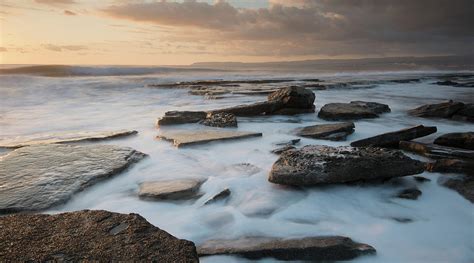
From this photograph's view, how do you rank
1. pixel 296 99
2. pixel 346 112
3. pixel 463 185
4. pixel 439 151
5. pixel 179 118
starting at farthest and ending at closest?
1. pixel 296 99
2. pixel 346 112
3. pixel 179 118
4. pixel 439 151
5. pixel 463 185

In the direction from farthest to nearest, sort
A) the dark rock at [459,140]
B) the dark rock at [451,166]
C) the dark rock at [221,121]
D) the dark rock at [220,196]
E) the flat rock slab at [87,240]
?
the dark rock at [221,121] → the dark rock at [459,140] → the dark rock at [451,166] → the dark rock at [220,196] → the flat rock slab at [87,240]

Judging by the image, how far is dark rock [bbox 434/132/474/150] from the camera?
4227 millimetres

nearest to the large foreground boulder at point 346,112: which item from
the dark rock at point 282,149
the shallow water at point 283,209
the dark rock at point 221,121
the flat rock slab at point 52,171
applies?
the dark rock at point 221,121

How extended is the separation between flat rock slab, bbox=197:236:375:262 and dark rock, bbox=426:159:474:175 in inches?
71.2

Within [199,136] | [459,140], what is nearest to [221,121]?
[199,136]

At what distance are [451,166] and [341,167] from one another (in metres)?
1.25

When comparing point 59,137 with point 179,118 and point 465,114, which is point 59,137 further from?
point 465,114

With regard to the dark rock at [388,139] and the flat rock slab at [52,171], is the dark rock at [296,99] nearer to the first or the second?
the dark rock at [388,139]

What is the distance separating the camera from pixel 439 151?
403cm

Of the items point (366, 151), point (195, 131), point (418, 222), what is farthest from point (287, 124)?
point (418, 222)

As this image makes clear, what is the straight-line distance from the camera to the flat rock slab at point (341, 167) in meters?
3.03

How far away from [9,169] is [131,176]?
1116mm

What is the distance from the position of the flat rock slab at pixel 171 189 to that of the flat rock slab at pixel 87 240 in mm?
668

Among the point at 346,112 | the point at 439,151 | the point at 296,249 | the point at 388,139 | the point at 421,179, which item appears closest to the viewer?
the point at 296,249
